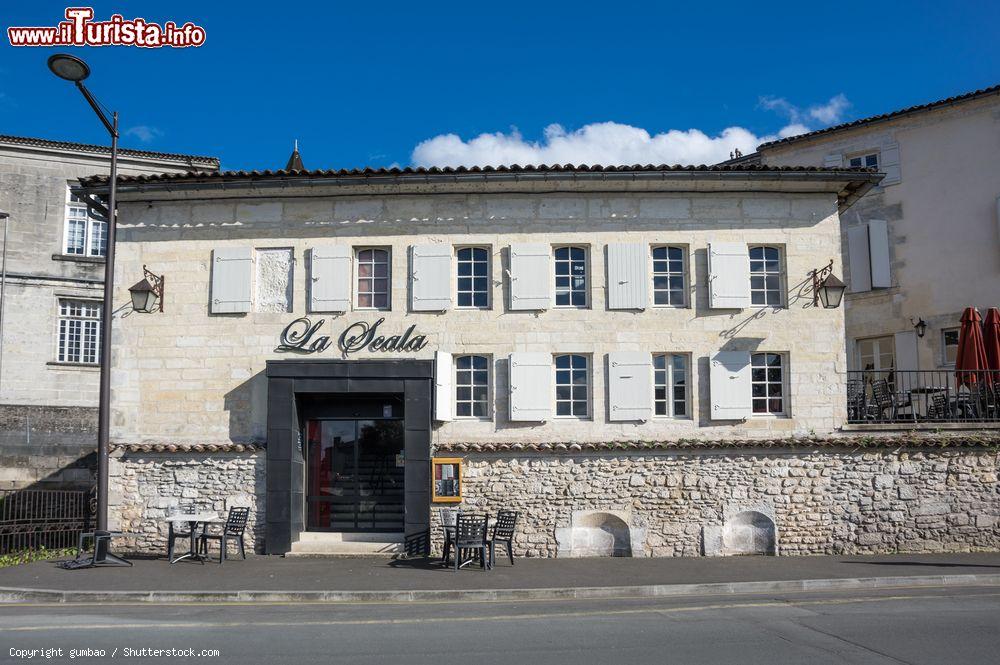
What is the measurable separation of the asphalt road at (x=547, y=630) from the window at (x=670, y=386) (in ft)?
14.5

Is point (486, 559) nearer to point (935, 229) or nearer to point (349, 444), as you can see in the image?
point (349, 444)

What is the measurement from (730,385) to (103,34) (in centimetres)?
1178

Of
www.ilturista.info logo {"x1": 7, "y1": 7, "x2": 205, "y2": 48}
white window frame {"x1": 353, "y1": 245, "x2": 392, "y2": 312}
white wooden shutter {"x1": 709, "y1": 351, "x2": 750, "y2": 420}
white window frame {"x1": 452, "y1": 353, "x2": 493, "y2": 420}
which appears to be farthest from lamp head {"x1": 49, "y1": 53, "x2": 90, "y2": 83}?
white wooden shutter {"x1": 709, "y1": 351, "x2": 750, "y2": 420}

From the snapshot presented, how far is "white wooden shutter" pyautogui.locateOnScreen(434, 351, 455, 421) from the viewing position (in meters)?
14.3

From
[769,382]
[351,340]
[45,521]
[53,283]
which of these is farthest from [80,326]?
[769,382]

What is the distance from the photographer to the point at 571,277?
14.8 meters

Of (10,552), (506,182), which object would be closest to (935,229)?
(506,182)

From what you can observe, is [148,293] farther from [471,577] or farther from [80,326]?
[80,326]

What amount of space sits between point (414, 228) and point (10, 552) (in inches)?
335

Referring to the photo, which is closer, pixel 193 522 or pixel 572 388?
pixel 193 522

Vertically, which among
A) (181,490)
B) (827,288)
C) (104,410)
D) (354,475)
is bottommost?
(181,490)

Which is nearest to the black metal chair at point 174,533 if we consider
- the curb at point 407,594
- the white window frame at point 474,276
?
the curb at point 407,594

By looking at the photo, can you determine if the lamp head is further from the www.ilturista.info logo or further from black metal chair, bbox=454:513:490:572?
black metal chair, bbox=454:513:490:572

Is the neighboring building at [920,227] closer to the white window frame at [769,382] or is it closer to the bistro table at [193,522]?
the white window frame at [769,382]
